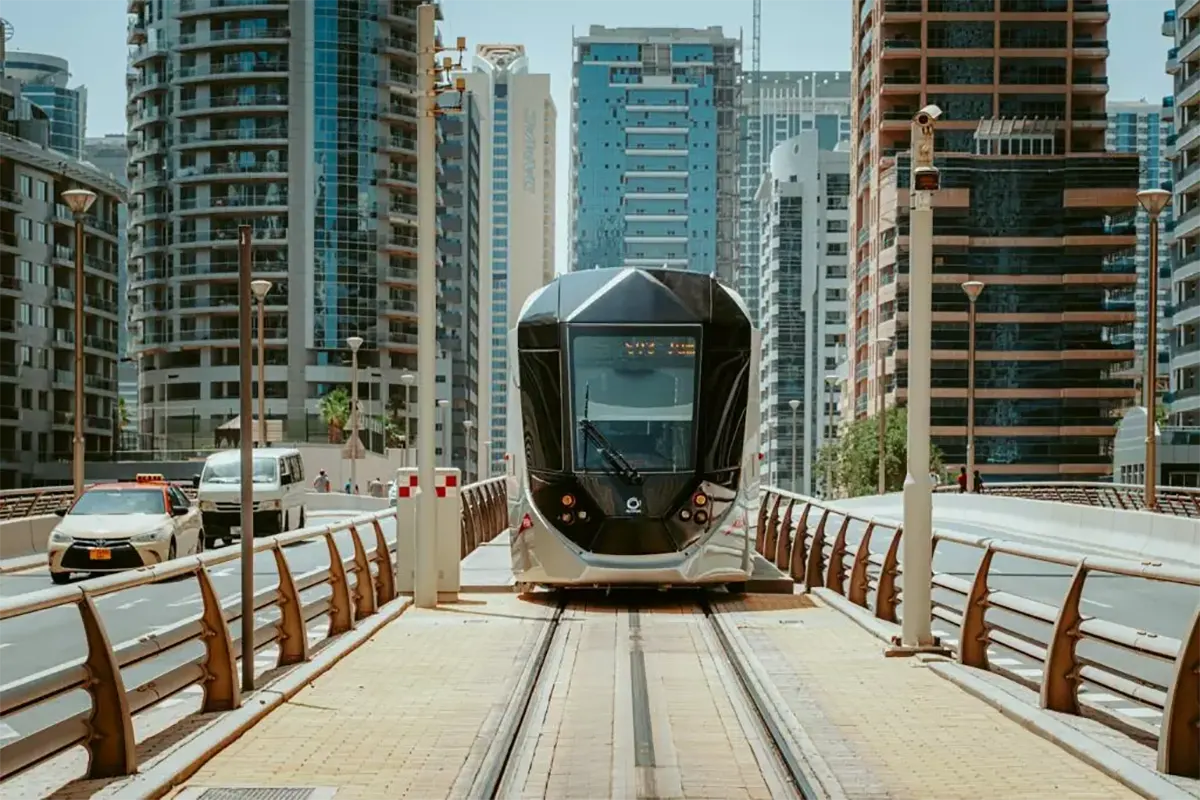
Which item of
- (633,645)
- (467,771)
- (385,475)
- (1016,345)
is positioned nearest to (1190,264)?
(1016,345)

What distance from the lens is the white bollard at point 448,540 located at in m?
21.3

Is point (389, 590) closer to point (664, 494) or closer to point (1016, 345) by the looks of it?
point (664, 494)

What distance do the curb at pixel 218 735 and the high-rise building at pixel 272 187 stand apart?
110m

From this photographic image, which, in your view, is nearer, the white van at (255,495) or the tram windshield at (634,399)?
the tram windshield at (634,399)

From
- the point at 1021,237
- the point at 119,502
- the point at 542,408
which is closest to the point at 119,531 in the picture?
the point at 119,502

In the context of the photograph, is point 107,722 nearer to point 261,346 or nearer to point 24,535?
point 24,535

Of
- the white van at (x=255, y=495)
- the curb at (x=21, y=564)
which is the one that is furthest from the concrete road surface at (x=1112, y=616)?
the white van at (x=255, y=495)

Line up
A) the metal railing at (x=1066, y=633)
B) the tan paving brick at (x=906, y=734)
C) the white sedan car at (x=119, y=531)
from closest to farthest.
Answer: the metal railing at (x=1066, y=633)
the tan paving brick at (x=906, y=734)
the white sedan car at (x=119, y=531)

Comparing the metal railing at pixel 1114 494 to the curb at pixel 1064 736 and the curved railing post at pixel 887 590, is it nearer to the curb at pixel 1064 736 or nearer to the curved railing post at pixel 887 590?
the curved railing post at pixel 887 590

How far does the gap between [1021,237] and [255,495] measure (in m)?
88.3

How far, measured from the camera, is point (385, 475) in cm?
11444

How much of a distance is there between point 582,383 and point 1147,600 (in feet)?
34.4

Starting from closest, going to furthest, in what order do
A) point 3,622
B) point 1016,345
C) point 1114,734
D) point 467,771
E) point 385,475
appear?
point 3,622, point 467,771, point 1114,734, point 385,475, point 1016,345

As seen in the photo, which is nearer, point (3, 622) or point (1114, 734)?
point (3, 622)
